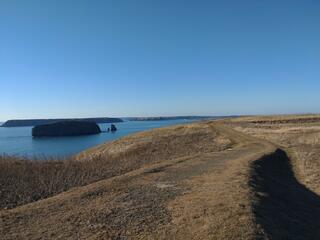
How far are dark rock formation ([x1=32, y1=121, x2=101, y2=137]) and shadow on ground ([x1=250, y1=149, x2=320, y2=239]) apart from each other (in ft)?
460

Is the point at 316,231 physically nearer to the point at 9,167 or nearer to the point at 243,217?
the point at 243,217

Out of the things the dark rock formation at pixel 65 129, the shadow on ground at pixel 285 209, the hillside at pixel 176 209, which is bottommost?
the dark rock formation at pixel 65 129

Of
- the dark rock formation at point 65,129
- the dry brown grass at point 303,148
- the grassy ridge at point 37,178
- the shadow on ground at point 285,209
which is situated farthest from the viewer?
the dark rock formation at point 65,129

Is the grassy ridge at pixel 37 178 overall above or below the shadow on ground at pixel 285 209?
above

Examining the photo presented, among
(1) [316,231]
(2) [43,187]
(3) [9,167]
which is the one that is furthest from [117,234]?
(3) [9,167]

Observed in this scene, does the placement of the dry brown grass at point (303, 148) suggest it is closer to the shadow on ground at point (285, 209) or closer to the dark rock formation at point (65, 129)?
the shadow on ground at point (285, 209)

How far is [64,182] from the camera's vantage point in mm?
15133

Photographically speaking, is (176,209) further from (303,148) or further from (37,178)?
(303,148)

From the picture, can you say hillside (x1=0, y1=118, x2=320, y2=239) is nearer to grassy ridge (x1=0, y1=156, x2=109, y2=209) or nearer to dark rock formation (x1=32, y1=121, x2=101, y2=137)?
grassy ridge (x1=0, y1=156, x2=109, y2=209)

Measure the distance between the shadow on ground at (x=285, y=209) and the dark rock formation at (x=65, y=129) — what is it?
140172 mm

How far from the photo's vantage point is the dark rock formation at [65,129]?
497ft

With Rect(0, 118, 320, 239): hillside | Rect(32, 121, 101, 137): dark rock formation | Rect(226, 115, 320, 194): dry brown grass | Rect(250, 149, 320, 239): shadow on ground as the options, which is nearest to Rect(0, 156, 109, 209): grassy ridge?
Rect(0, 118, 320, 239): hillside

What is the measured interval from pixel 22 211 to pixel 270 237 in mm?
6332

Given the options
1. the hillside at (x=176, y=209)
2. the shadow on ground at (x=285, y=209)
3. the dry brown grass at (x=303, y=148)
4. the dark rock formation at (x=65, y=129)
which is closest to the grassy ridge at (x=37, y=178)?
the hillside at (x=176, y=209)
